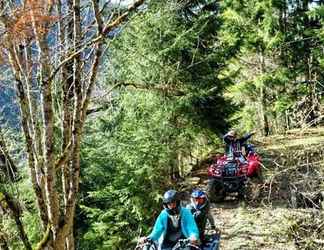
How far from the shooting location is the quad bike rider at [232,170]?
13.6m

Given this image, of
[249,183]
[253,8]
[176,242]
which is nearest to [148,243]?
[176,242]

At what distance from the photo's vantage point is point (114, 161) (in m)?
13.9

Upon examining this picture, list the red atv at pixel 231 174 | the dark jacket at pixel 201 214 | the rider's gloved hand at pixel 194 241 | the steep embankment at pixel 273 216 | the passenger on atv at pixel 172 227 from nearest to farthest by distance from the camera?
1. the rider's gloved hand at pixel 194 241
2. the passenger on atv at pixel 172 227
3. the dark jacket at pixel 201 214
4. the steep embankment at pixel 273 216
5. the red atv at pixel 231 174

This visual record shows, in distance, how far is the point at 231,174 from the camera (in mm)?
13641

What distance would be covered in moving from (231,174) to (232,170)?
0.11 metres


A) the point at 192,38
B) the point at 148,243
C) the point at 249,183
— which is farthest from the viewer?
the point at 192,38

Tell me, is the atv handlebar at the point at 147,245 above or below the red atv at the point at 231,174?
below

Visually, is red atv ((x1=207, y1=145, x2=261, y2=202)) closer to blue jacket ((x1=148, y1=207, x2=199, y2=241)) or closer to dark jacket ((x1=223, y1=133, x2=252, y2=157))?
dark jacket ((x1=223, y1=133, x2=252, y2=157))

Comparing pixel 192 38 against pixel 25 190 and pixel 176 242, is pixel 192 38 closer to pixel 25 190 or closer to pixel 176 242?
pixel 25 190

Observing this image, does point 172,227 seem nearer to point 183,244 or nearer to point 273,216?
point 183,244

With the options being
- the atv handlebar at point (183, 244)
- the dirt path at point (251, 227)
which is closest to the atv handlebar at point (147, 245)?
the atv handlebar at point (183, 244)

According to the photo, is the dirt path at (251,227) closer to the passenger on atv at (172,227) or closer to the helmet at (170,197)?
the passenger on atv at (172,227)

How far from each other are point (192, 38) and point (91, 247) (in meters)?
6.47

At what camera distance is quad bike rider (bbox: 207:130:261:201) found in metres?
13.6
